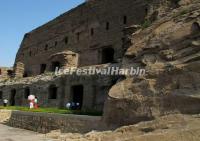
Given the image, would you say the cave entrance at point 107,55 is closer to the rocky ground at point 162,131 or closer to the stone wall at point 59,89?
the stone wall at point 59,89

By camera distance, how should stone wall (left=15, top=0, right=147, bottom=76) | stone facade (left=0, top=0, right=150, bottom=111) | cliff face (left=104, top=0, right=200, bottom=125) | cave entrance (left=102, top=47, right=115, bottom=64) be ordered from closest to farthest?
cliff face (left=104, top=0, right=200, bottom=125)
stone facade (left=0, top=0, right=150, bottom=111)
stone wall (left=15, top=0, right=147, bottom=76)
cave entrance (left=102, top=47, right=115, bottom=64)

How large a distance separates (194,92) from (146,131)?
202cm


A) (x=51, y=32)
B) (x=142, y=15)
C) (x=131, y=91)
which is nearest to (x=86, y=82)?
(x=142, y=15)

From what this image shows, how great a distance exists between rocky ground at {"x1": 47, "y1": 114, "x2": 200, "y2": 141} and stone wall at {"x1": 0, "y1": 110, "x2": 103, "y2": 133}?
278cm

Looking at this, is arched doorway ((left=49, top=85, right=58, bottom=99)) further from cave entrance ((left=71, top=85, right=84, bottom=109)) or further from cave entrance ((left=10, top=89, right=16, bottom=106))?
cave entrance ((left=10, top=89, right=16, bottom=106))

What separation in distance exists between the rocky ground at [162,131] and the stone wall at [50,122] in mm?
2778

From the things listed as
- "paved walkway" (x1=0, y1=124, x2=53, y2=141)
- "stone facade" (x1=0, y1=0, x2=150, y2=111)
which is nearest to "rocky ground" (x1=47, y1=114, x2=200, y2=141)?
"paved walkway" (x1=0, y1=124, x2=53, y2=141)

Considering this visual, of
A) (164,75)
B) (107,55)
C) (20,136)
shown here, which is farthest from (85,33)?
(164,75)

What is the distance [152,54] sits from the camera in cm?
1399

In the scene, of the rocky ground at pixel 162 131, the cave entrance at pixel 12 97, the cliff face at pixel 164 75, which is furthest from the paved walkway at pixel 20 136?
the cave entrance at pixel 12 97

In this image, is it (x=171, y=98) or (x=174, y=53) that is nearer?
(x=171, y=98)

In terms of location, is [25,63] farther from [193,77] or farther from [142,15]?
[193,77]

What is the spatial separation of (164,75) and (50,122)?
7978 millimetres

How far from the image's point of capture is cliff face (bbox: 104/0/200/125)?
37.1 ft
